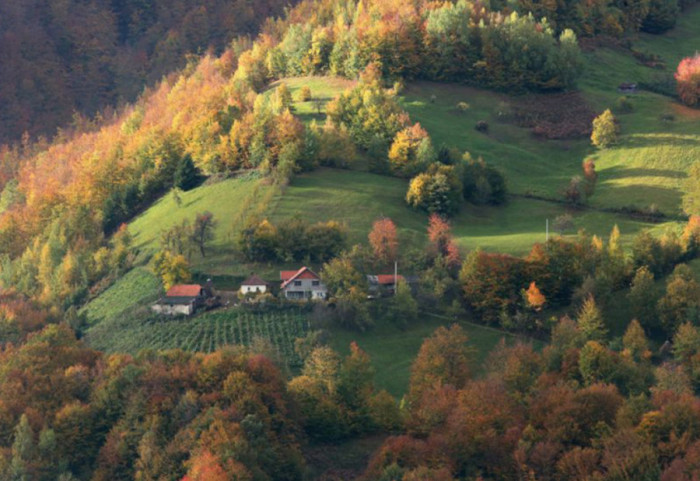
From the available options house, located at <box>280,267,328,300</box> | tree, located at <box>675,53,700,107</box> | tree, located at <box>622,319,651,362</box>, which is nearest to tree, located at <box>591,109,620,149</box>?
tree, located at <box>675,53,700,107</box>

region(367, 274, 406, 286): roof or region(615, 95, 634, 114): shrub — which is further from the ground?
region(367, 274, 406, 286): roof

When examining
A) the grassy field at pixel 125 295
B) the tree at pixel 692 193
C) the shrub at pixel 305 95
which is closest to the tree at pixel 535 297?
the tree at pixel 692 193

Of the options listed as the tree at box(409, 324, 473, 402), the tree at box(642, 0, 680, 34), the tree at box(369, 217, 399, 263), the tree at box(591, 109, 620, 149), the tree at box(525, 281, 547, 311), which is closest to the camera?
the tree at box(409, 324, 473, 402)

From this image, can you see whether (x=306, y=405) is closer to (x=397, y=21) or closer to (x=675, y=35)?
(x=397, y=21)

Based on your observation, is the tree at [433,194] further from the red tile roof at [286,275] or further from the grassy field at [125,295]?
the grassy field at [125,295]

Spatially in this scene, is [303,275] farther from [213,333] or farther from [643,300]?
[643,300]

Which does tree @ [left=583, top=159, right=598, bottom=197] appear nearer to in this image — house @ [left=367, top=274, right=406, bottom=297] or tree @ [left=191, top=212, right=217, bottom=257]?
house @ [left=367, top=274, right=406, bottom=297]
